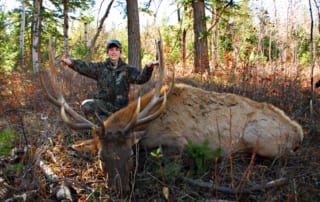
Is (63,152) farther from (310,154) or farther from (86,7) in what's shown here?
(86,7)

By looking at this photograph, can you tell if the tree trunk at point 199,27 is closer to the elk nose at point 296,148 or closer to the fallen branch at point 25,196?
the elk nose at point 296,148

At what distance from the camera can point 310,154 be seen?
397 cm

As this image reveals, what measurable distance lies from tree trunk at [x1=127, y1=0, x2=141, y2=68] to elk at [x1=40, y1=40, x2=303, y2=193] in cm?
375

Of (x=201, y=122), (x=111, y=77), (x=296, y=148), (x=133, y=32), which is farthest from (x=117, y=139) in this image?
(x=133, y=32)

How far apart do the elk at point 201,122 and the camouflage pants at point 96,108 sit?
0.30 m

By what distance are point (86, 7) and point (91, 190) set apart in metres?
13.4

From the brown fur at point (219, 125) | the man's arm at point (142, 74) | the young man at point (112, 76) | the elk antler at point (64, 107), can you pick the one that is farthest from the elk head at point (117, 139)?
the young man at point (112, 76)

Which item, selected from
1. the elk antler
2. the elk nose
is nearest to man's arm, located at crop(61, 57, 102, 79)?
the elk antler

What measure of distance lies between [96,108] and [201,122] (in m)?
1.68

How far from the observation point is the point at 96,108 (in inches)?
165

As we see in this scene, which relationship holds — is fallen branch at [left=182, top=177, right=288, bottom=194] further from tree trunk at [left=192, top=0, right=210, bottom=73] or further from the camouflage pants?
tree trunk at [left=192, top=0, right=210, bottom=73]

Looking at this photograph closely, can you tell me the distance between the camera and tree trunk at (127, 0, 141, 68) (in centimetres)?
747

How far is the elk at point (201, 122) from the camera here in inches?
144

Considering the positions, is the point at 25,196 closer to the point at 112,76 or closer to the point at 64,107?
the point at 64,107
